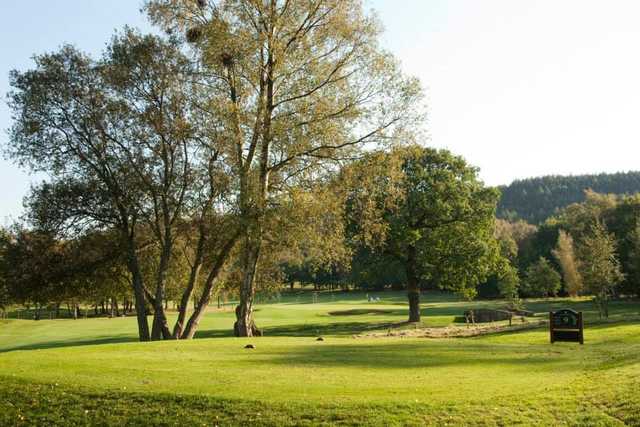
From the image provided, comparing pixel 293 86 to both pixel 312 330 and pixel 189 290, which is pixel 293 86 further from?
pixel 312 330

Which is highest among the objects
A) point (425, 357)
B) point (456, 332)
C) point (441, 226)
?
point (441, 226)

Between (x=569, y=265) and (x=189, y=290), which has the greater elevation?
(x=189, y=290)

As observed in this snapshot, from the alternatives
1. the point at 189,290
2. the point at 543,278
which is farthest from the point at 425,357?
the point at 543,278

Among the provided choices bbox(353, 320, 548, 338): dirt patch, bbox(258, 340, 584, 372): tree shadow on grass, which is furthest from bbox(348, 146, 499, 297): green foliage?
bbox(258, 340, 584, 372): tree shadow on grass

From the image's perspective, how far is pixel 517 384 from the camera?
1314cm

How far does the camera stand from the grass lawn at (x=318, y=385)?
10.7m

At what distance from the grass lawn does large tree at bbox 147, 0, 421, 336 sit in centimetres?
943

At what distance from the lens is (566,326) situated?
23781mm

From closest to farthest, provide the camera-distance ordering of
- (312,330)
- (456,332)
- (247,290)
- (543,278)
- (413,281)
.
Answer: (247,290), (456,332), (312,330), (413,281), (543,278)

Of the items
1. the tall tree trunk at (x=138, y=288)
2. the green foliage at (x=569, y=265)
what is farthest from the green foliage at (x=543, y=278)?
the tall tree trunk at (x=138, y=288)

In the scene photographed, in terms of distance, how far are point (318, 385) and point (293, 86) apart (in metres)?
17.2

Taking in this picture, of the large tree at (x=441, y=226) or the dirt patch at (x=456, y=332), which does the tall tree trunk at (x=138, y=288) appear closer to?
the dirt patch at (x=456, y=332)

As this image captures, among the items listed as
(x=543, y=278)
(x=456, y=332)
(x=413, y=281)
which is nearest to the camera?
(x=456, y=332)

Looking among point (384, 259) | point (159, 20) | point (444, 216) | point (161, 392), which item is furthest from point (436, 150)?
point (161, 392)
